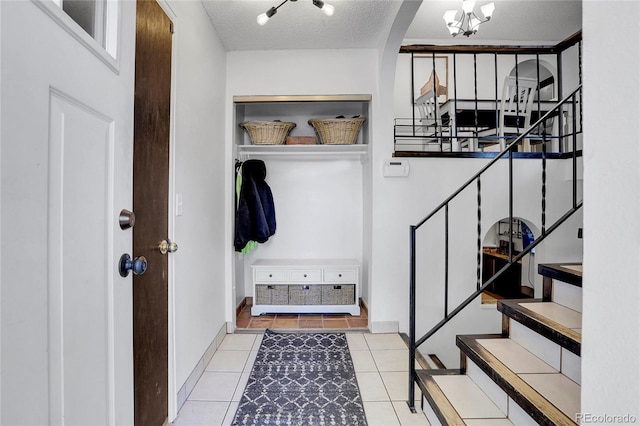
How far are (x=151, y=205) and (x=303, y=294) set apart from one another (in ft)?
6.93

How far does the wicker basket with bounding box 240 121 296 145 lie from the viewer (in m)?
3.05

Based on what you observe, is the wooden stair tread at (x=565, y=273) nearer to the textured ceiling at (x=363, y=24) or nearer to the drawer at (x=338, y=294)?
the drawer at (x=338, y=294)

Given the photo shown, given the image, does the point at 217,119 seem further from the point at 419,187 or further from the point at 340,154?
the point at 419,187

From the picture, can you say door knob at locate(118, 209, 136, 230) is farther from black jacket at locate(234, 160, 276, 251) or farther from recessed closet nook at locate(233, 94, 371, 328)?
recessed closet nook at locate(233, 94, 371, 328)

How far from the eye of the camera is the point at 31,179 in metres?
0.57

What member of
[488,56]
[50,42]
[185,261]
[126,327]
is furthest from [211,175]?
[488,56]

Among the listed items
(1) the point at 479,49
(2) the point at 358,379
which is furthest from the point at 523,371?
(1) the point at 479,49

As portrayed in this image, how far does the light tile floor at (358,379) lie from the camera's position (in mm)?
1741

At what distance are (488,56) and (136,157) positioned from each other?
15.1 ft

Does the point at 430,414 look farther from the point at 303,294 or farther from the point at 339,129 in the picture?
the point at 339,129

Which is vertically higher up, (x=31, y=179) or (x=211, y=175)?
(x=211, y=175)

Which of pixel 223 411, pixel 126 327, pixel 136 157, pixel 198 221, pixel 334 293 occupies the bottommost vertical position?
pixel 223 411

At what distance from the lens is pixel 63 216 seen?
0.65 m

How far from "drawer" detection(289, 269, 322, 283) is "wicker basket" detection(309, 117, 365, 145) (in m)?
1.30
